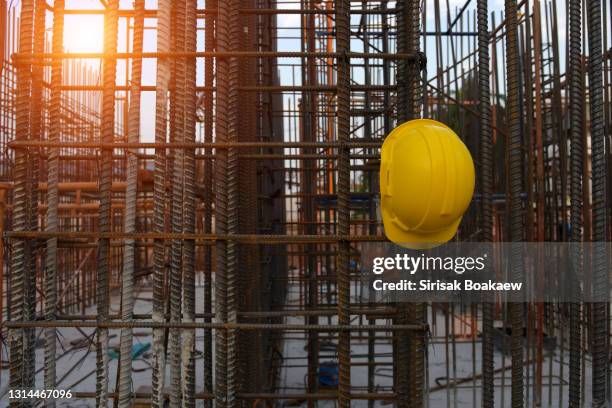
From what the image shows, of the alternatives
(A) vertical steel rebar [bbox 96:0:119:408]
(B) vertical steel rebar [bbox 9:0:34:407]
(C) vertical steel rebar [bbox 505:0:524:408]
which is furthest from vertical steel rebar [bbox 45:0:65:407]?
(C) vertical steel rebar [bbox 505:0:524:408]

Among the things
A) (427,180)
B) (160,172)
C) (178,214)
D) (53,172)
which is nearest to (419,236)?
(427,180)

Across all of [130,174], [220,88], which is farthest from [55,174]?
[220,88]

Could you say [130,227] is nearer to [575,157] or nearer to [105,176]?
[105,176]

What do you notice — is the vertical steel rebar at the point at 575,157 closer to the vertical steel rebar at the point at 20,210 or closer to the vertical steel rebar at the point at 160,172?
the vertical steel rebar at the point at 160,172

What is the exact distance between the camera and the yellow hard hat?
6.31ft

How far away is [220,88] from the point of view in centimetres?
246

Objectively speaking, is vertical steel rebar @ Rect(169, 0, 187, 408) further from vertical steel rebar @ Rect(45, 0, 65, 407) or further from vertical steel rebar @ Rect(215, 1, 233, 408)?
vertical steel rebar @ Rect(45, 0, 65, 407)

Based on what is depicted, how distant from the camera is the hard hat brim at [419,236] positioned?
215 centimetres

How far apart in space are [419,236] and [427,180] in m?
0.35

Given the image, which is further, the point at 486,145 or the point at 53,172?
the point at 486,145

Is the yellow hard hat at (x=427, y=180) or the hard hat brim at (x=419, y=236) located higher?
the yellow hard hat at (x=427, y=180)

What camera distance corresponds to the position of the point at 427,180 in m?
1.93

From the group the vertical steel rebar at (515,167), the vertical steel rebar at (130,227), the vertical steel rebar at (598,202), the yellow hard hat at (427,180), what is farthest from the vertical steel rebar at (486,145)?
the vertical steel rebar at (130,227)

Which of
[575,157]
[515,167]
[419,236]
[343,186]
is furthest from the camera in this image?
[575,157]
